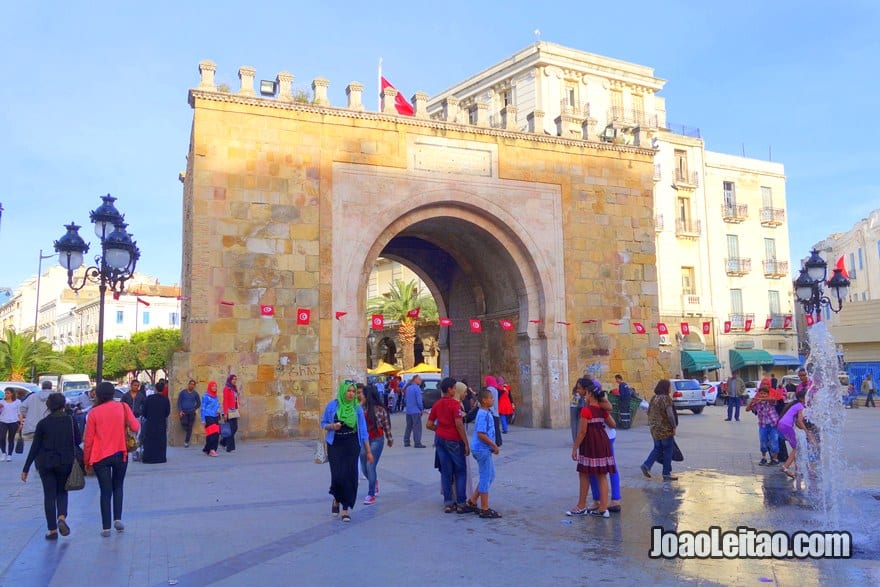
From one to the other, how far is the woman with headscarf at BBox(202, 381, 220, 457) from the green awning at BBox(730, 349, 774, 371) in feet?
98.1

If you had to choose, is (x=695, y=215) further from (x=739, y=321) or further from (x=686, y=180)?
(x=739, y=321)

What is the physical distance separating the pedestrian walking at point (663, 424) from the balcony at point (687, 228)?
2830 centimetres

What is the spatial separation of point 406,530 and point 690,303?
31.9m

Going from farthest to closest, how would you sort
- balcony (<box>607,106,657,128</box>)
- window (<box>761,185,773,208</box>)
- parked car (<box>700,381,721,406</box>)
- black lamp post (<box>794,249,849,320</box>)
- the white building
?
window (<box>761,185,773,208</box>), balcony (<box>607,106,657,128</box>), the white building, parked car (<box>700,381,721,406</box>), black lamp post (<box>794,249,849,320</box>)

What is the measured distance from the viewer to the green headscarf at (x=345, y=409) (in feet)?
24.5

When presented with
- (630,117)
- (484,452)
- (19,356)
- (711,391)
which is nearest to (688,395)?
(711,391)

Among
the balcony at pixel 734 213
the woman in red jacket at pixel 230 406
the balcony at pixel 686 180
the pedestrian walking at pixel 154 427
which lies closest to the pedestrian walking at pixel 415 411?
the woman in red jacket at pixel 230 406

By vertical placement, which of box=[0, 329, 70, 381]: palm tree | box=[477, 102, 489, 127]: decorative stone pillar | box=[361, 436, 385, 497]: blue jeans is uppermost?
box=[477, 102, 489, 127]: decorative stone pillar

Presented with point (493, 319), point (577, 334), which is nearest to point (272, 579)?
point (577, 334)

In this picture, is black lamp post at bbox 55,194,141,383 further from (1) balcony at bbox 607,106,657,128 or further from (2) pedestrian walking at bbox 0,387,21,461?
(1) balcony at bbox 607,106,657,128

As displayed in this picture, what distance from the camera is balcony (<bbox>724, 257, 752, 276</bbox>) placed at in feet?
122

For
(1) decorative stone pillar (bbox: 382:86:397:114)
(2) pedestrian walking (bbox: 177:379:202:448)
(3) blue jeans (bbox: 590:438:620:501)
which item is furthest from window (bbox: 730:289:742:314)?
(3) blue jeans (bbox: 590:438:620:501)

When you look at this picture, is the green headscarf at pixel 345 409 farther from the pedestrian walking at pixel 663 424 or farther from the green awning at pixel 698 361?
the green awning at pixel 698 361

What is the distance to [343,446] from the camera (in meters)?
7.45
